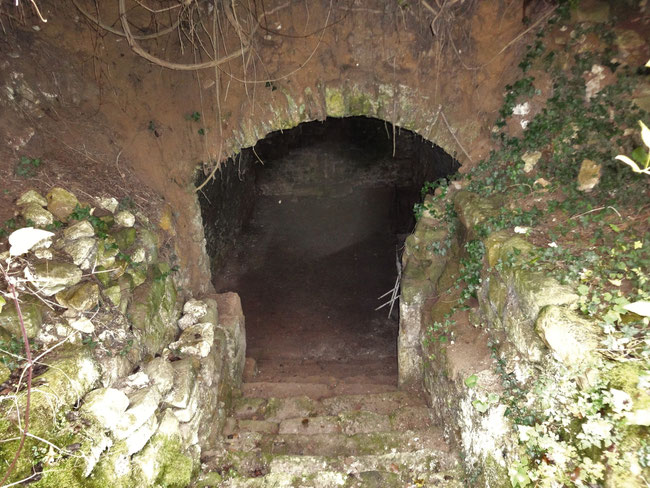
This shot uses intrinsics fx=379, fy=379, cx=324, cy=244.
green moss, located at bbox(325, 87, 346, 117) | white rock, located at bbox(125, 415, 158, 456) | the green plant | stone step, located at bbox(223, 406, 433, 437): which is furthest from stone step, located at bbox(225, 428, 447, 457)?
green moss, located at bbox(325, 87, 346, 117)

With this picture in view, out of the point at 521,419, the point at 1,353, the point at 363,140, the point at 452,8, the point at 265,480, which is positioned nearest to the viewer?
the point at 1,353

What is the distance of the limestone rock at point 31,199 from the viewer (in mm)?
3279

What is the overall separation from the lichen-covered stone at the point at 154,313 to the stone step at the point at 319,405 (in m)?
1.23

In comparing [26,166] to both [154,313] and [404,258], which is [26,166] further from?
[404,258]

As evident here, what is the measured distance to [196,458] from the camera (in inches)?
132

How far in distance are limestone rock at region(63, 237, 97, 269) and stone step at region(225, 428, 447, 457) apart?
2152 mm

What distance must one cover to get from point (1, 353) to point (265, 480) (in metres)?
2.17

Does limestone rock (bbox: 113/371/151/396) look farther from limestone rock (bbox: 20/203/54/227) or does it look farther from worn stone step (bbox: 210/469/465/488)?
limestone rock (bbox: 20/203/54/227)

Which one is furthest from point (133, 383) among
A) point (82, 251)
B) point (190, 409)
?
point (82, 251)

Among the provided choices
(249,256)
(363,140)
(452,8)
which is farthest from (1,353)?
(363,140)

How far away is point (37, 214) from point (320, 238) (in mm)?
6649

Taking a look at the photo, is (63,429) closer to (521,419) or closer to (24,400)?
(24,400)

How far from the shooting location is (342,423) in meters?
3.90

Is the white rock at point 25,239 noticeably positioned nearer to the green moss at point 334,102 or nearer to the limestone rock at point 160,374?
the limestone rock at point 160,374
